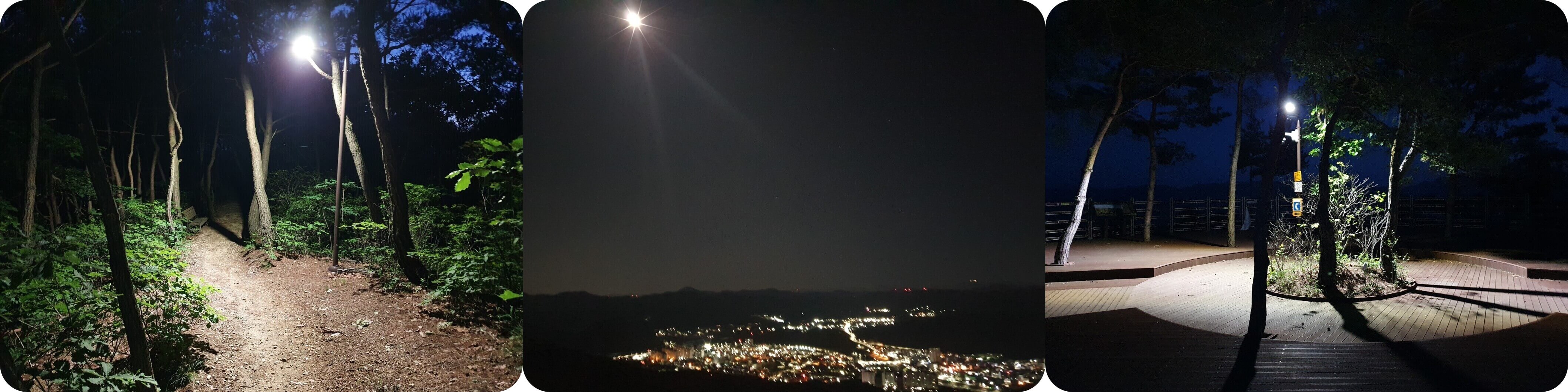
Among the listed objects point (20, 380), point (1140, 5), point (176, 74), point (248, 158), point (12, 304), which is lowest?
point (20, 380)

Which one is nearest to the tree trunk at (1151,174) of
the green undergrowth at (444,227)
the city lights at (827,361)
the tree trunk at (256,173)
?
the city lights at (827,361)

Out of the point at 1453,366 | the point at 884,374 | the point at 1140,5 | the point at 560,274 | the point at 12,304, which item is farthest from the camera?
the point at 1140,5

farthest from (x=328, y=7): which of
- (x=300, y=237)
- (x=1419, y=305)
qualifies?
(x=1419, y=305)

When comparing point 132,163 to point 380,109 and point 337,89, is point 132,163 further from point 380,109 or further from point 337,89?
point 380,109

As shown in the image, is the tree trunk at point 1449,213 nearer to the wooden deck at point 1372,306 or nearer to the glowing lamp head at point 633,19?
the wooden deck at point 1372,306

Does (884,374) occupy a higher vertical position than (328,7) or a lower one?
lower

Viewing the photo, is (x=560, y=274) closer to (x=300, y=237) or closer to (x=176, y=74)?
(x=300, y=237)

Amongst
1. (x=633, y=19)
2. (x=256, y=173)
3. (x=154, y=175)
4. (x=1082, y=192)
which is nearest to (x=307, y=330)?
(x=256, y=173)
